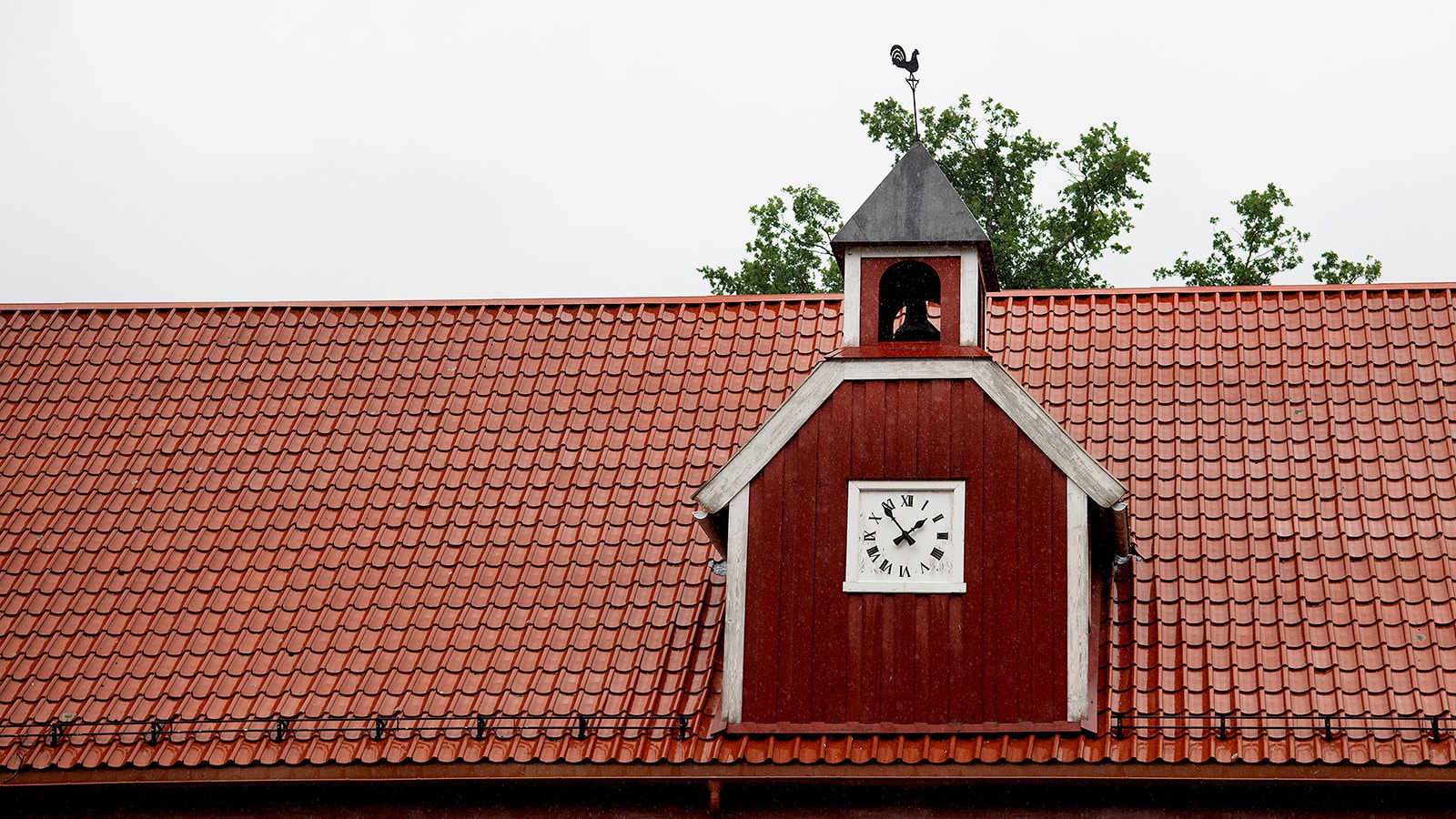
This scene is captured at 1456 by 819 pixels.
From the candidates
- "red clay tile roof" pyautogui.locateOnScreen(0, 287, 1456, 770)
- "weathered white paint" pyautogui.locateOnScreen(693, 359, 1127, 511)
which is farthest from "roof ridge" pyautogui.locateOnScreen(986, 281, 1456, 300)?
"weathered white paint" pyautogui.locateOnScreen(693, 359, 1127, 511)

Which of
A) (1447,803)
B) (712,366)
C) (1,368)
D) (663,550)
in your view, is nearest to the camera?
(1447,803)

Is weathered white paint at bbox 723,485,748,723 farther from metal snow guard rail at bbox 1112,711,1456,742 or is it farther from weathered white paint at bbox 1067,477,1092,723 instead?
metal snow guard rail at bbox 1112,711,1456,742

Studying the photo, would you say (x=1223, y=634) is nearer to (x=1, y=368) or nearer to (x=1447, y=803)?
(x=1447, y=803)

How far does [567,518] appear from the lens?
14477 mm

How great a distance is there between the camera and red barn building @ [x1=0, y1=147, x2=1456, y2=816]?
39.8ft

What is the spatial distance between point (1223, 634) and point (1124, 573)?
0.91 metres

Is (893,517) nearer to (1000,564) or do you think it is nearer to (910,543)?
(910,543)

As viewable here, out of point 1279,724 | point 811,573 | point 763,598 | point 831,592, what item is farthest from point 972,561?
point 1279,724

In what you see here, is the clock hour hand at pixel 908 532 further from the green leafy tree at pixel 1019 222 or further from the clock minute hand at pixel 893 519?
the green leafy tree at pixel 1019 222

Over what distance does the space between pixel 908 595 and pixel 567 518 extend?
3.05 meters

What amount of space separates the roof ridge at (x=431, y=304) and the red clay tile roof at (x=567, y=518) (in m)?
0.06

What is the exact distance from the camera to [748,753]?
39.9ft

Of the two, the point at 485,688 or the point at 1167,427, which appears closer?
the point at 485,688

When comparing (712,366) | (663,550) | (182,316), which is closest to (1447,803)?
(663,550)
